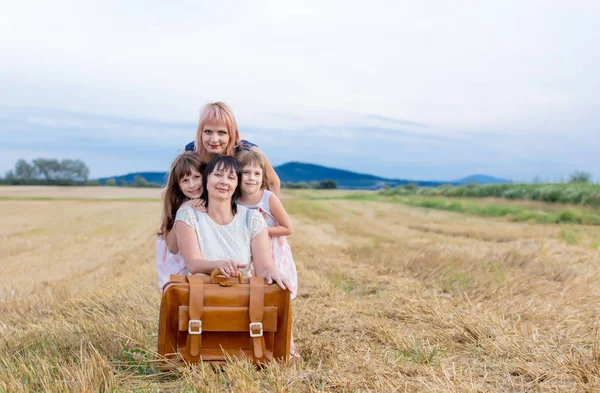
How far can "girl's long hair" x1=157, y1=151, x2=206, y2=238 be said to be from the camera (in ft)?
12.6

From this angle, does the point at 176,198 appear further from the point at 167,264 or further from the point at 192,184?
the point at 167,264

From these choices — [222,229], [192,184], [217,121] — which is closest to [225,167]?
[192,184]

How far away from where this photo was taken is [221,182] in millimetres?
3639

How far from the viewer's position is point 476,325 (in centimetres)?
437

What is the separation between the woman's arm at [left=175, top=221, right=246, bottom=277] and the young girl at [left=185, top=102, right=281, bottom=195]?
624 millimetres

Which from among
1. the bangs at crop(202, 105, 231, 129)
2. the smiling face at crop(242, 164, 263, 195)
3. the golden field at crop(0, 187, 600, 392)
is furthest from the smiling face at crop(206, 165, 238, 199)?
the golden field at crop(0, 187, 600, 392)

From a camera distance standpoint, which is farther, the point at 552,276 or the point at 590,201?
the point at 590,201

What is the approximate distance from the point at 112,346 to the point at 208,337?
3.01 feet

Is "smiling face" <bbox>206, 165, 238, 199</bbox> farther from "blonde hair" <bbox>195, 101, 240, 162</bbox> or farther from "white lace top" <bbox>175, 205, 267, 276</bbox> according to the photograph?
"blonde hair" <bbox>195, 101, 240, 162</bbox>

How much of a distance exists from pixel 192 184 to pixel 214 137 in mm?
430

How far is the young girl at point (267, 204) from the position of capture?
3.96 metres

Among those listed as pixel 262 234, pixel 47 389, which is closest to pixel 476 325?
pixel 262 234

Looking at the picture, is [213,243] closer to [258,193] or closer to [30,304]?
[258,193]

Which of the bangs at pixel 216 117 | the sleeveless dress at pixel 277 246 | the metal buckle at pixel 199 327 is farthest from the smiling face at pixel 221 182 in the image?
the metal buckle at pixel 199 327
